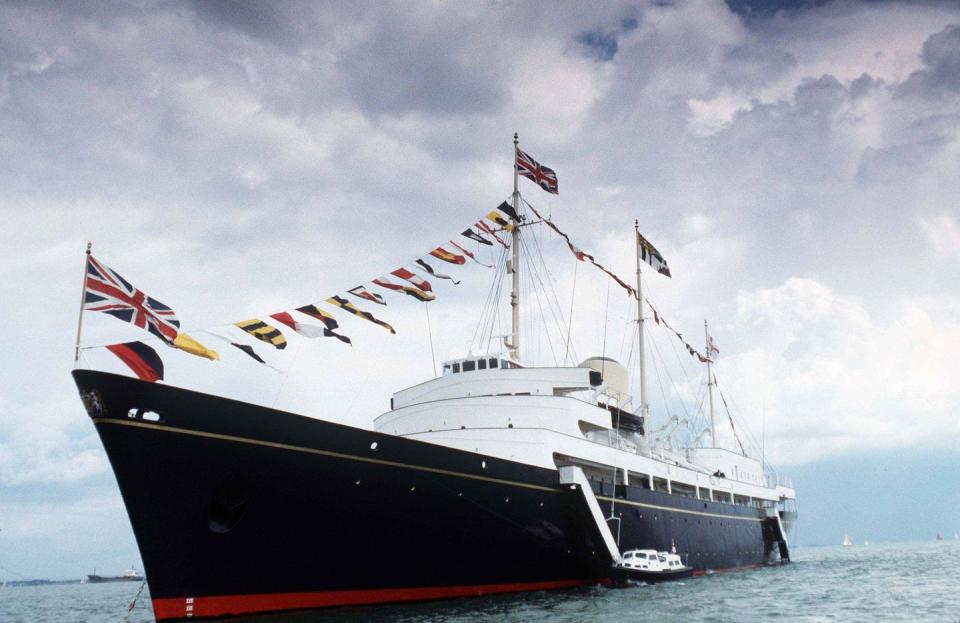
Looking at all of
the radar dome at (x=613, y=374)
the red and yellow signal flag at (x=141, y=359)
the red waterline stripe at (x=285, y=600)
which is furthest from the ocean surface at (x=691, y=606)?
the radar dome at (x=613, y=374)

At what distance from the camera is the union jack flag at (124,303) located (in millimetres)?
15531

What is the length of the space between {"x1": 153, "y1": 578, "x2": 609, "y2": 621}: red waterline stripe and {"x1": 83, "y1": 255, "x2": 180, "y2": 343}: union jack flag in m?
5.85

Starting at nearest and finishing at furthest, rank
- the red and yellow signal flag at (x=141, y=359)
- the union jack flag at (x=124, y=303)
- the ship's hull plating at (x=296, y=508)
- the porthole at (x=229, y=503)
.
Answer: the red and yellow signal flag at (x=141, y=359), the union jack flag at (x=124, y=303), the ship's hull plating at (x=296, y=508), the porthole at (x=229, y=503)

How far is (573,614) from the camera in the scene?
1972 cm

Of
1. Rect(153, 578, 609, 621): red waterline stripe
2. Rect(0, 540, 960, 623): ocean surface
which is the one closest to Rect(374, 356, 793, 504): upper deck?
Rect(0, 540, 960, 623): ocean surface

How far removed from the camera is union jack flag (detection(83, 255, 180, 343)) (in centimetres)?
1553

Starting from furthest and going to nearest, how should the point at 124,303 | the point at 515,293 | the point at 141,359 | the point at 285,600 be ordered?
the point at 515,293 → the point at 285,600 → the point at 124,303 → the point at 141,359

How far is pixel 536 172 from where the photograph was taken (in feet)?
109

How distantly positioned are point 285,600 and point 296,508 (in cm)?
215

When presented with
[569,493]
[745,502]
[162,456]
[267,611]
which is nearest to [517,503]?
[569,493]

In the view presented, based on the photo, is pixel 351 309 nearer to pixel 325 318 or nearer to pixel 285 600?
pixel 325 318

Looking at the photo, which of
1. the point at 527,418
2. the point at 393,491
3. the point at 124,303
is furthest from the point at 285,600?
the point at 527,418

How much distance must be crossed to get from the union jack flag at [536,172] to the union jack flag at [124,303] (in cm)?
1997

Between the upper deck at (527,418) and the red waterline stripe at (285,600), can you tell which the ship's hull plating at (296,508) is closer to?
the red waterline stripe at (285,600)
